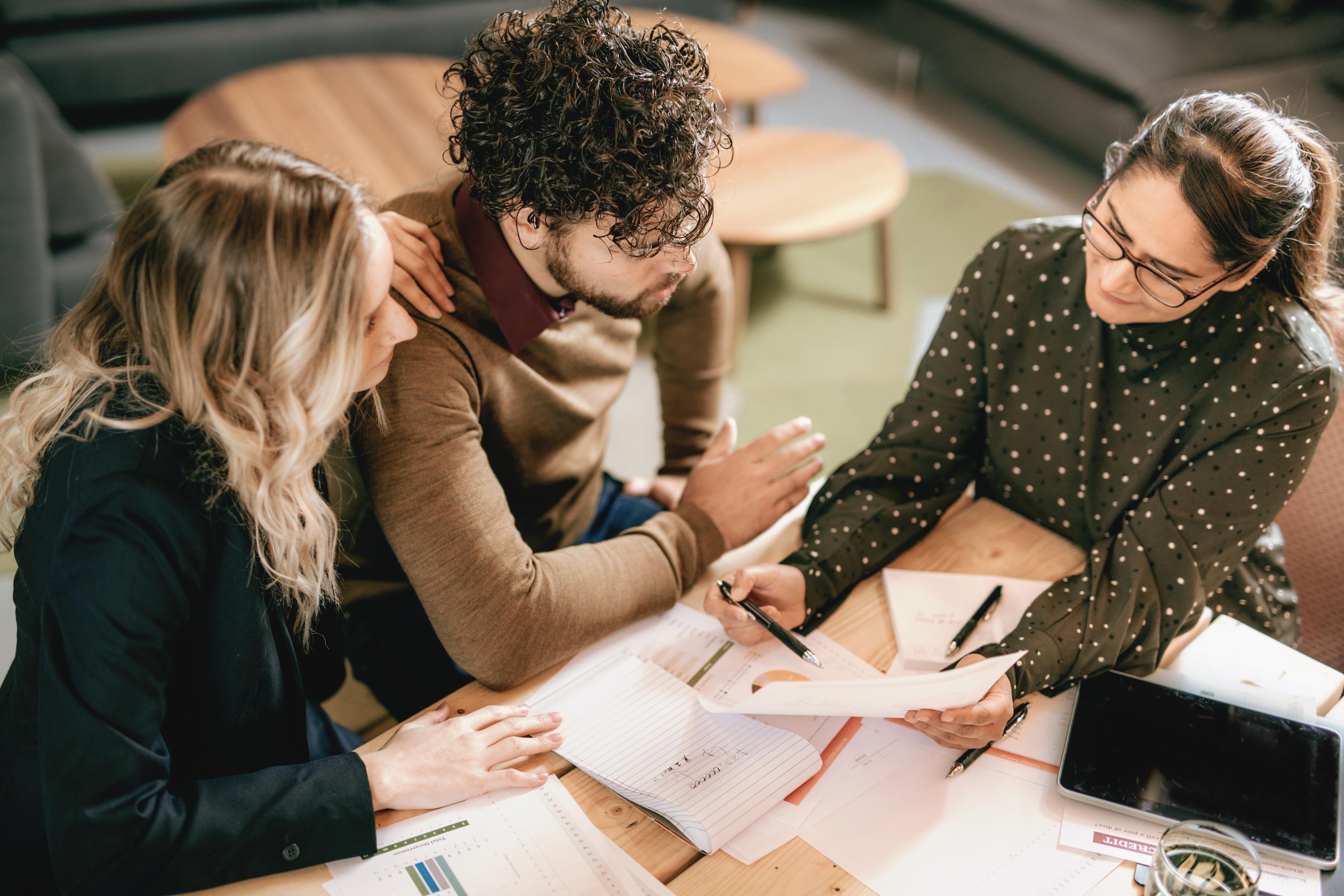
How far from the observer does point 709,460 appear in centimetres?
137

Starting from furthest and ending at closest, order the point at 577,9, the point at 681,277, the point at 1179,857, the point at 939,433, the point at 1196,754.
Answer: the point at 939,433, the point at 681,277, the point at 577,9, the point at 1196,754, the point at 1179,857

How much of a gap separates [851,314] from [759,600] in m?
2.07

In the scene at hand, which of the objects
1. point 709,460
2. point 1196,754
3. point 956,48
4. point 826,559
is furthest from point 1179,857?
point 956,48

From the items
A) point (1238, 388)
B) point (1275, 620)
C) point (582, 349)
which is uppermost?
point (1238, 388)

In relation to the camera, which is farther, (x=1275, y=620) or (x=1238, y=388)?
(x=1275, y=620)

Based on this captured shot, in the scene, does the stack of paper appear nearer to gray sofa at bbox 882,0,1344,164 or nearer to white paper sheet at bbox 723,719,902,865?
white paper sheet at bbox 723,719,902,865

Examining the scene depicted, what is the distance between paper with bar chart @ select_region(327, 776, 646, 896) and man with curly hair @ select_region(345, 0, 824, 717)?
0.51 feet

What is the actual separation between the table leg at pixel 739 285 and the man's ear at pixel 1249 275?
1.61m

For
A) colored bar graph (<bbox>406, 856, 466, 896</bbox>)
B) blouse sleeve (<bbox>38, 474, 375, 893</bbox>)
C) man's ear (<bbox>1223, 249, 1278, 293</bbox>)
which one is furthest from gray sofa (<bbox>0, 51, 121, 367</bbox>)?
man's ear (<bbox>1223, 249, 1278, 293</bbox>)

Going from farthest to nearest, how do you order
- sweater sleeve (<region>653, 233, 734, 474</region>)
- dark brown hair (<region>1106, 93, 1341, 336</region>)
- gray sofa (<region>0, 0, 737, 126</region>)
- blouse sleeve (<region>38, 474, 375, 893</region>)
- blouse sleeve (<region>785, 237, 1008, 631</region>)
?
gray sofa (<region>0, 0, 737, 126</region>) < sweater sleeve (<region>653, 233, 734, 474</region>) < blouse sleeve (<region>785, 237, 1008, 631</region>) < dark brown hair (<region>1106, 93, 1341, 336</region>) < blouse sleeve (<region>38, 474, 375, 893</region>)

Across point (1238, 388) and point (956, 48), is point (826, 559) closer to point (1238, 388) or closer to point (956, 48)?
point (1238, 388)

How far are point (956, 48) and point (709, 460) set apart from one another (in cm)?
311

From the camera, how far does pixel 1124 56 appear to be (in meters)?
3.29

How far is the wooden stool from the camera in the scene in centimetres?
263
